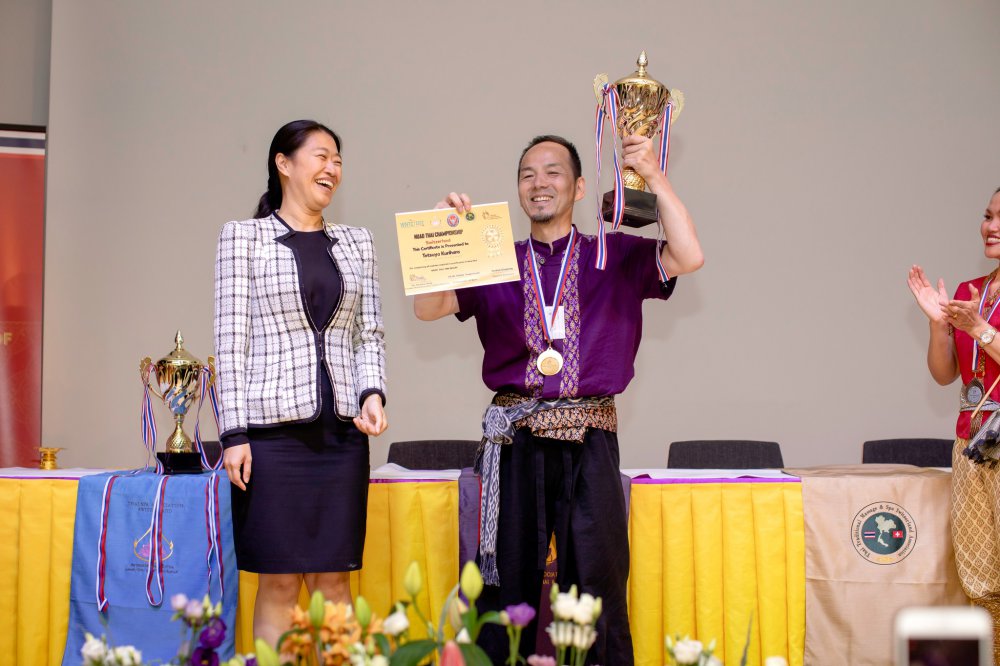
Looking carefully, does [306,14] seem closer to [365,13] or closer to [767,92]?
[365,13]

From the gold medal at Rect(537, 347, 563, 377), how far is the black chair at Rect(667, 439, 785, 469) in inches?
70.8

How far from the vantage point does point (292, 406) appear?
2.13 metres

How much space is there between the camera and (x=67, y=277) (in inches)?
189

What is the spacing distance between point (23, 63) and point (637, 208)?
4.45 m

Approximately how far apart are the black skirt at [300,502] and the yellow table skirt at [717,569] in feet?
3.13

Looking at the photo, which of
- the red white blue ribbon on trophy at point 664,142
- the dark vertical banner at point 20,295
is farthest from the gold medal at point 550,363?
the dark vertical banner at point 20,295

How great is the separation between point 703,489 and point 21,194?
169 inches

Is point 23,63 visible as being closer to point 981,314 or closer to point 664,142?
point 664,142

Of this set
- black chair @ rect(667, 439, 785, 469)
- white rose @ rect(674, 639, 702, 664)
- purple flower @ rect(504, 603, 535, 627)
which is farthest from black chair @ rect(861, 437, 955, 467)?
purple flower @ rect(504, 603, 535, 627)

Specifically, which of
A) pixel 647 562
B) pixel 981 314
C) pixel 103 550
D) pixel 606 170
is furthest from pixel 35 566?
pixel 606 170

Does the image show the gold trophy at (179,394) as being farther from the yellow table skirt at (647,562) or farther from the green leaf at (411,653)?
the green leaf at (411,653)

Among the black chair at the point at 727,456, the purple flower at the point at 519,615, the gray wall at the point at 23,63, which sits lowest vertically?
the black chair at the point at 727,456

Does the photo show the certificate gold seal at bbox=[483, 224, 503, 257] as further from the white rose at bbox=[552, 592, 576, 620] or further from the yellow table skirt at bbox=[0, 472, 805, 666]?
the white rose at bbox=[552, 592, 576, 620]

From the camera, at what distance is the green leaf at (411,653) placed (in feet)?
3.40
